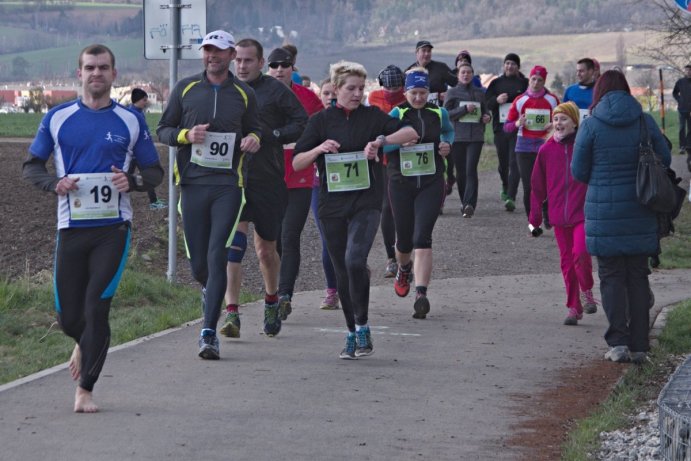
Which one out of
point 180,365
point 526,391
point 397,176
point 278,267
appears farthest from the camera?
point 397,176

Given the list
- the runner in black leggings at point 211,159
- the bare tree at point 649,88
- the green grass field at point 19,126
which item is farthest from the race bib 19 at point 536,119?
the bare tree at point 649,88

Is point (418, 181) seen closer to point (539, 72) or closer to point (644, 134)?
point (644, 134)

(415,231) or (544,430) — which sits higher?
(415,231)

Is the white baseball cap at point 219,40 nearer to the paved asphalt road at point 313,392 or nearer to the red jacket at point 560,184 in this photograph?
the paved asphalt road at point 313,392

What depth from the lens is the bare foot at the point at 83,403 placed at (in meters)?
7.82

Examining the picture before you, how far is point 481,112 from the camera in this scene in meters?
19.2

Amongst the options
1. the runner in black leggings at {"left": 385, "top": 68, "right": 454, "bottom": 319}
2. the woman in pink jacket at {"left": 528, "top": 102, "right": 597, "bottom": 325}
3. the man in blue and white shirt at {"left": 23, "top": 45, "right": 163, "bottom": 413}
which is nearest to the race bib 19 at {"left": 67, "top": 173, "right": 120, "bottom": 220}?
the man in blue and white shirt at {"left": 23, "top": 45, "right": 163, "bottom": 413}

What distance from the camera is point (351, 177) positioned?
988 centimetres

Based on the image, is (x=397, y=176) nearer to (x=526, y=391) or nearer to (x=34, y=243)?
(x=526, y=391)

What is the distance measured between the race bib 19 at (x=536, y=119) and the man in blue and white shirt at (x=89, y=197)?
1015 cm

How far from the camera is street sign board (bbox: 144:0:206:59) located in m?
13.4

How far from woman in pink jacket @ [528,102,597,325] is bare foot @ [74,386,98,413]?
4.70 meters

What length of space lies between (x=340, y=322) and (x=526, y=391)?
2.81m

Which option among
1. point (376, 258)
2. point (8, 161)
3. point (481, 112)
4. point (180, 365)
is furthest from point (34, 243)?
point (8, 161)
